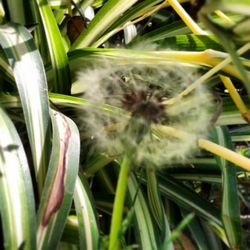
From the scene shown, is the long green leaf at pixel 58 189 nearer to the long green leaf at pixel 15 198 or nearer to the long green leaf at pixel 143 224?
the long green leaf at pixel 15 198

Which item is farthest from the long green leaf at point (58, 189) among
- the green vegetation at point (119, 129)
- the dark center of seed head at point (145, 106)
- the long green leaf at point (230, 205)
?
the long green leaf at point (230, 205)

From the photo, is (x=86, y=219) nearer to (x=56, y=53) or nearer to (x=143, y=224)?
(x=143, y=224)

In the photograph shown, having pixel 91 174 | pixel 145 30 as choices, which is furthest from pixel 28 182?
pixel 145 30

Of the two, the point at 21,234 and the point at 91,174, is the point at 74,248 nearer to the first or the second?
the point at 91,174

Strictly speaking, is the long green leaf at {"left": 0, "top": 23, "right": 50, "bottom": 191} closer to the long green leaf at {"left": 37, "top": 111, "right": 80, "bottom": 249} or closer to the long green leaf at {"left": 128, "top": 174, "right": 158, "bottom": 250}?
the long green leaf at {"left": 37, "top": 111, "right": 80, "bottom": 249}

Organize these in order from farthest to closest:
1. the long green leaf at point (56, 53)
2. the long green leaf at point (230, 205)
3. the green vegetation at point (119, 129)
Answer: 1. the long green leaf at point (56, 53)
2. the long green leaf at point (230, 205)
3. the green vegetation at point (119, 129)

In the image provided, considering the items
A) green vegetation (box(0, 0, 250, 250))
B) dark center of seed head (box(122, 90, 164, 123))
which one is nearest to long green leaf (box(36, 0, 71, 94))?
green vegetation (box(0, 0, 250, 250))

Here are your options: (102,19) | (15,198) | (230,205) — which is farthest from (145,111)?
(102,19)
